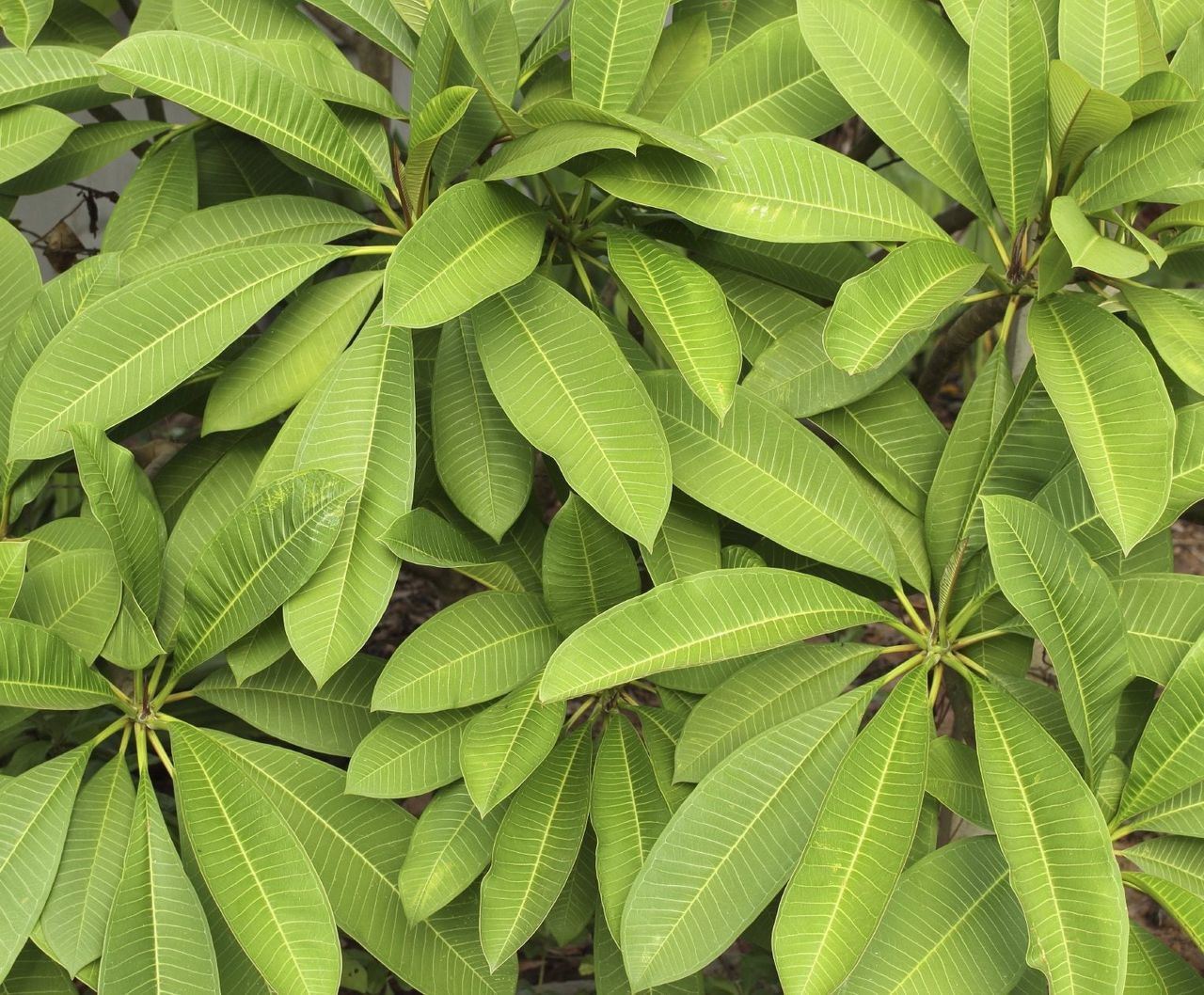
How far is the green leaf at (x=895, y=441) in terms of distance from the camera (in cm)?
108

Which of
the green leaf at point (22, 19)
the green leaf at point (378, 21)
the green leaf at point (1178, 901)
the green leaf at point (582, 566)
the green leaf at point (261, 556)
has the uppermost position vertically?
the green leaf at point (378, 21)

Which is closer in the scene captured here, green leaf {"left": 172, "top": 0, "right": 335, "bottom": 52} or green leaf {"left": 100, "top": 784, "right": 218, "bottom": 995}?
green leaf {"left": 100, "top": 784, "right": 218, "bottom": 995}

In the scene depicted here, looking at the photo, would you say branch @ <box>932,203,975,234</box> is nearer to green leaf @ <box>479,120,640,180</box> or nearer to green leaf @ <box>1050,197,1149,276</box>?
green leaf @ <box>1050,197,1149,276</box>

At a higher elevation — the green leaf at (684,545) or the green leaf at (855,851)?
the green leaf at (684,545)

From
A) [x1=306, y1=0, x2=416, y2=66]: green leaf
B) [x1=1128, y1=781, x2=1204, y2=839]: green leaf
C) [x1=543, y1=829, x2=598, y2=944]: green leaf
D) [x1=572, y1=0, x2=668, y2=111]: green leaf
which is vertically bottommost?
[x1=543, y1=829, x2=598, y2=944]: green leaf

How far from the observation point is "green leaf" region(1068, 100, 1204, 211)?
36.3 inches

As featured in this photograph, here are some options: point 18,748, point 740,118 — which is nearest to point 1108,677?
point 740,118

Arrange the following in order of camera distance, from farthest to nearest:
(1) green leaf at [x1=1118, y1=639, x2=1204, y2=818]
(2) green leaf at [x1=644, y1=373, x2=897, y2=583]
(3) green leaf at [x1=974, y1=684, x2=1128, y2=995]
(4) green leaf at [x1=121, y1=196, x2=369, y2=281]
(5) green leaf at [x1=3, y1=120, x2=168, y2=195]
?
(5) green leaf at [x1=3, y1=120, x2=168, y2=195] → (4) green leaf at [x1=121, y1=196, x2=369, y2=281] → (2) green leaf at [x1=644, y1=373, x2=897, y2=583] → (1) green leaf at [x1=1118, y1=639, x2=1204, y2=818] → (3) green leaf at [x1=974, y1=684, x2=1128, y2=995]

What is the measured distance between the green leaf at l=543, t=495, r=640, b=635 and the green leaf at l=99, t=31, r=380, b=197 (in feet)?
1.28

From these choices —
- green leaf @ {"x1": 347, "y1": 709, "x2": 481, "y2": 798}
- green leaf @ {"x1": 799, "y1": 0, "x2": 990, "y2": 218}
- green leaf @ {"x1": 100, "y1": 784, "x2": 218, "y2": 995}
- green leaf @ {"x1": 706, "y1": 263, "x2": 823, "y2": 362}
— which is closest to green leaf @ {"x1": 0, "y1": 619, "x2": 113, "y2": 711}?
green leaf @ {"x1": 100, "y1": 784, "x2": 218, "y2": 995}

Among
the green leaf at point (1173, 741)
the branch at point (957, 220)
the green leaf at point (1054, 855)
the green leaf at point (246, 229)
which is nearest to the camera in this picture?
the green leaf at point (1054, 855)

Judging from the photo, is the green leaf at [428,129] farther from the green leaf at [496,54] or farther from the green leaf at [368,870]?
the green leaf at [368,870]

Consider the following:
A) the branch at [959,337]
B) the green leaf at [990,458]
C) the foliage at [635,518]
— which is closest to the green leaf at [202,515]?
the foliage at [635,518]

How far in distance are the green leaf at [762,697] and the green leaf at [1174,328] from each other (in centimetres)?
37
